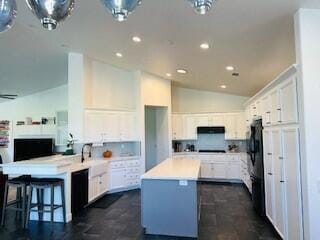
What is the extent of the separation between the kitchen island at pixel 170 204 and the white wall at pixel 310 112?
149cm

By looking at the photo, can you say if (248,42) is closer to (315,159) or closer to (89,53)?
(315,159)

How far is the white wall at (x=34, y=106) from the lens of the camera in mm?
8773

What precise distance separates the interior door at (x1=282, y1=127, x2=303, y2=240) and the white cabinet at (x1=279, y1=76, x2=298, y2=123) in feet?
0.44

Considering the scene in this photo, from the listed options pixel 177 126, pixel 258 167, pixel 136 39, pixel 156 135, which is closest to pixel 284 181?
pixel 258 167

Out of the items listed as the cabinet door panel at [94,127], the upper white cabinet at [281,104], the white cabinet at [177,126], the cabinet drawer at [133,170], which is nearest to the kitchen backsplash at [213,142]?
the white cabinet at [177,126]

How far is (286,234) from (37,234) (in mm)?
3545

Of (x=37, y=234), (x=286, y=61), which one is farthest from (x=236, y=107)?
(x=37, y=234)

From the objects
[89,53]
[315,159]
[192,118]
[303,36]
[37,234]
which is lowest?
[37,234]

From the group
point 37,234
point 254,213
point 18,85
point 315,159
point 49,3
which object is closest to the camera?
point 49,3

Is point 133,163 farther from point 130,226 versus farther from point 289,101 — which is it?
point 289,101

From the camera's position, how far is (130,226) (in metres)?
4.17

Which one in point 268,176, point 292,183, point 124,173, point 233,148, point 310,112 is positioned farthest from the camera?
point 233,148

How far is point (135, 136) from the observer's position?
7.06 m

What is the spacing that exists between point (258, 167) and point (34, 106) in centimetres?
773
